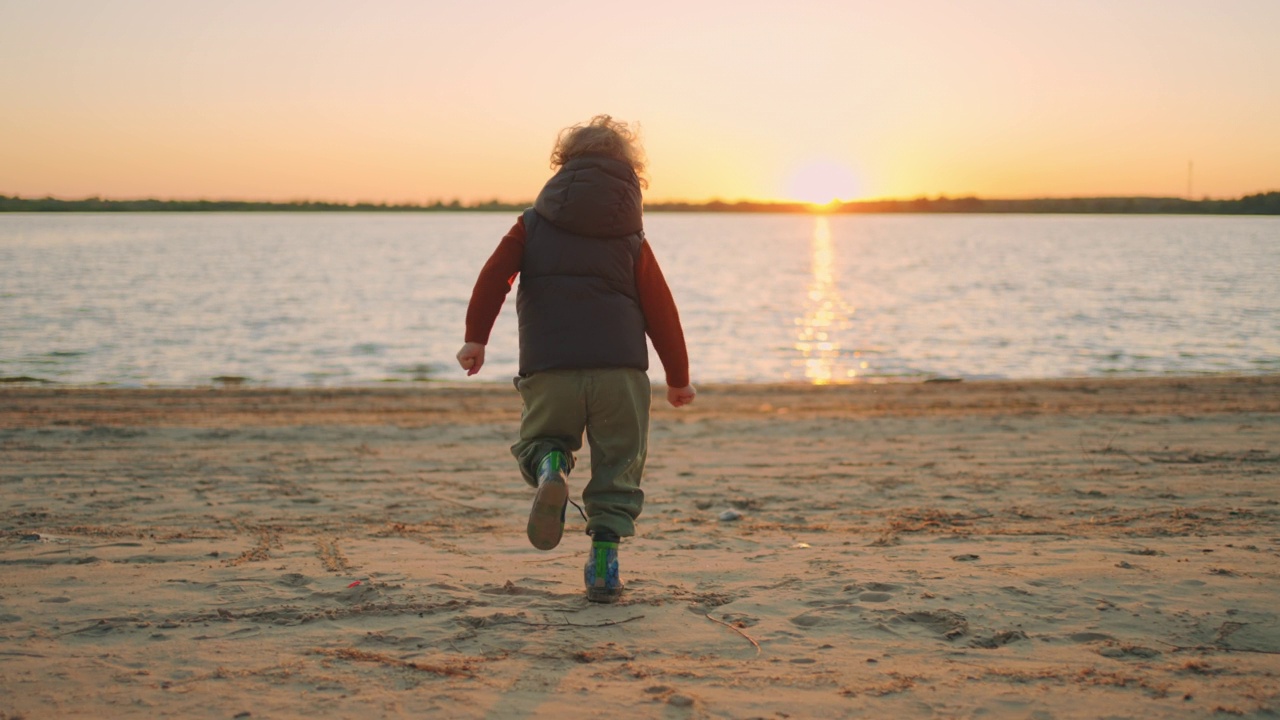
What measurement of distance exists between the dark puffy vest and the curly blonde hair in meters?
0.08

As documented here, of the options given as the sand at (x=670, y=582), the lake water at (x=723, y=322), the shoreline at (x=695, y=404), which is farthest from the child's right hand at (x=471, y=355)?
the lake water at (x=723, y=322)

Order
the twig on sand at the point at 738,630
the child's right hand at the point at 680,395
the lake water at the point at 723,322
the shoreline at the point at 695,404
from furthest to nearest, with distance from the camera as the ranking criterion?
1. the lake water at the point at 723,322
2. the shoreline at the point at 695,404
3. the child's right hand at the point at 680,395
4. the twig on sand at the point at 738,630

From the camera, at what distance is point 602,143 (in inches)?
157

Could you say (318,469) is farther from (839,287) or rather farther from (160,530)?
(839,287)

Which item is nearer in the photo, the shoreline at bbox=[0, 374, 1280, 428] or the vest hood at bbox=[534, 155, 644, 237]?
the vest hood at bbox=[534, 155, 644, 237]

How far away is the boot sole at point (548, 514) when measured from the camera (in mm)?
3719

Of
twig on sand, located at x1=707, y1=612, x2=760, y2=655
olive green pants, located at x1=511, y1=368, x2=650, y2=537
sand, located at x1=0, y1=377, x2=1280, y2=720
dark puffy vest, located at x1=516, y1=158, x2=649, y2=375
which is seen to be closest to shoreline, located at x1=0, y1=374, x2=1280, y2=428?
sand, located at x1=0, y1=377, x2=1280, y2=720

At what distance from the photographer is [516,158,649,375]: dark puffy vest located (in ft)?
12.7

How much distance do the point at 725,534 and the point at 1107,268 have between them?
46.3m

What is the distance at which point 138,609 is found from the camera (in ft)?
12.4

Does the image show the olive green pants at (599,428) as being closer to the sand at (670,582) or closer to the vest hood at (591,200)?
the sand at (670,582)

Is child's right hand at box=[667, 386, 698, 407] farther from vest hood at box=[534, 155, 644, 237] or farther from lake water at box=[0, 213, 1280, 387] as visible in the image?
lake water at box=[0, 213, 1280, 387]

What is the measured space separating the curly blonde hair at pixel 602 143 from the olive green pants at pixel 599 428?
847mm

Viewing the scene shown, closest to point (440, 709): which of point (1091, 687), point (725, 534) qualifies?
point (1091, 687)
